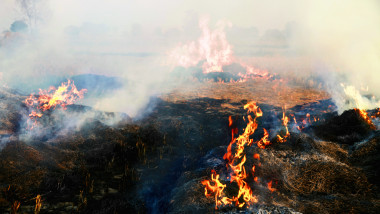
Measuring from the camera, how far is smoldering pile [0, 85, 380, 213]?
10.1 meters

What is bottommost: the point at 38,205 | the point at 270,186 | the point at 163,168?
the point at 38,205

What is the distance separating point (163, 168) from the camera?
1562cm

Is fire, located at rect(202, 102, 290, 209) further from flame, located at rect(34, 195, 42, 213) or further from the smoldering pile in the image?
flame, located at rect(34, 195, 42, 213)

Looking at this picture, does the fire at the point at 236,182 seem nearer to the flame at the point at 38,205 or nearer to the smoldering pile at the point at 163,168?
the smoldering pile at the point at 163,168

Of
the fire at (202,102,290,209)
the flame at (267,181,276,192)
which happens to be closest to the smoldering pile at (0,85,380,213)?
the flame at (267,181,276,192)

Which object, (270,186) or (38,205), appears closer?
(38,205)

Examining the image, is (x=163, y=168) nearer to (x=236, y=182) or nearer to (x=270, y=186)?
(x=236, y=182)

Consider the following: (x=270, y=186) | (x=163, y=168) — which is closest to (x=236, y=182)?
(x=270, y=186)

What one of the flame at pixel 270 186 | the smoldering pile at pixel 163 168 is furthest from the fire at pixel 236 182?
the smoldering pile at pixel 163 168

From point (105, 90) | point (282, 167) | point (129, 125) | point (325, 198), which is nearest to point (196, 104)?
point (129, 125)

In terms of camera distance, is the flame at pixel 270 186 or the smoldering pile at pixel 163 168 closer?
the smoldering pile at pixel 163 168

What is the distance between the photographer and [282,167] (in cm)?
1299

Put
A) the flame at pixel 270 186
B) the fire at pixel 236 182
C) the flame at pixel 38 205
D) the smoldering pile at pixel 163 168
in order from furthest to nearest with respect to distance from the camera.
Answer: the flame at pixel 270 186, the smoldering pile at pixel 163 168, the flame at pixel 38 205, the fire at pixel 236 182

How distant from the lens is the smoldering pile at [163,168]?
10.1 m
